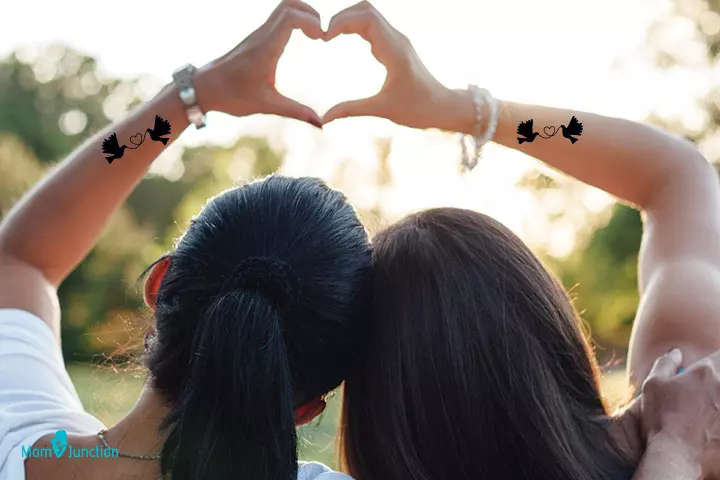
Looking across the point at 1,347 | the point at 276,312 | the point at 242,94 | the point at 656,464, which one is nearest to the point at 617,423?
the point at 656,464

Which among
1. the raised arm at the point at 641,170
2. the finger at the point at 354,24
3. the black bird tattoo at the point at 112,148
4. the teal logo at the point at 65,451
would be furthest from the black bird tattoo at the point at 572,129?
the teal logo at the point at 65,451

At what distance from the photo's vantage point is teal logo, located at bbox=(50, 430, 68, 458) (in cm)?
107

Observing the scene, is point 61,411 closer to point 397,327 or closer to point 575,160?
point 397,327

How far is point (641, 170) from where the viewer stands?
139 cm

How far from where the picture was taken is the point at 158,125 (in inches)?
51.3

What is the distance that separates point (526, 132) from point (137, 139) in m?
0.63

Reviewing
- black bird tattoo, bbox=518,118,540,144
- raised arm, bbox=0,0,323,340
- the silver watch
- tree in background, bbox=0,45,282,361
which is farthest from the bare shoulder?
tree in background, bbox=0,45,282,361

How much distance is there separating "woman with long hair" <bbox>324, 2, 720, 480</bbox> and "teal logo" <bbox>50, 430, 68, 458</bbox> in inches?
14.8

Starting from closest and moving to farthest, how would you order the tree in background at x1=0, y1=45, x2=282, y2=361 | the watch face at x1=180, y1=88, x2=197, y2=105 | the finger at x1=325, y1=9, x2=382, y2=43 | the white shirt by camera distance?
the white shirt, the finger at x1=325, y1=9, x2=382, y2=43, the watch face at x1=180, y1=88, x2=197, y2=105, the tree in background at x1=0, y1=45, x2=282, y2=361

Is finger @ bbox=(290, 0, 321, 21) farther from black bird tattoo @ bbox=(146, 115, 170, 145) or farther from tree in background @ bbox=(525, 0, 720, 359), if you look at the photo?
tree in background @ bbox=(525, 0, 720, 359)

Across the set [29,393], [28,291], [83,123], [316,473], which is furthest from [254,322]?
[83,123]

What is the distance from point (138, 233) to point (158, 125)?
45.1 feet

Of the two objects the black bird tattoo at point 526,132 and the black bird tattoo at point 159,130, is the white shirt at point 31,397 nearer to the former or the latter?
the black bird tattoo at point 159,130

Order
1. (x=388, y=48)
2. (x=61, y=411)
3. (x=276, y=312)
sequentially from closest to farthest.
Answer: (x=276, y=312)
(x=61, y=411)
(x=388, y=48)
